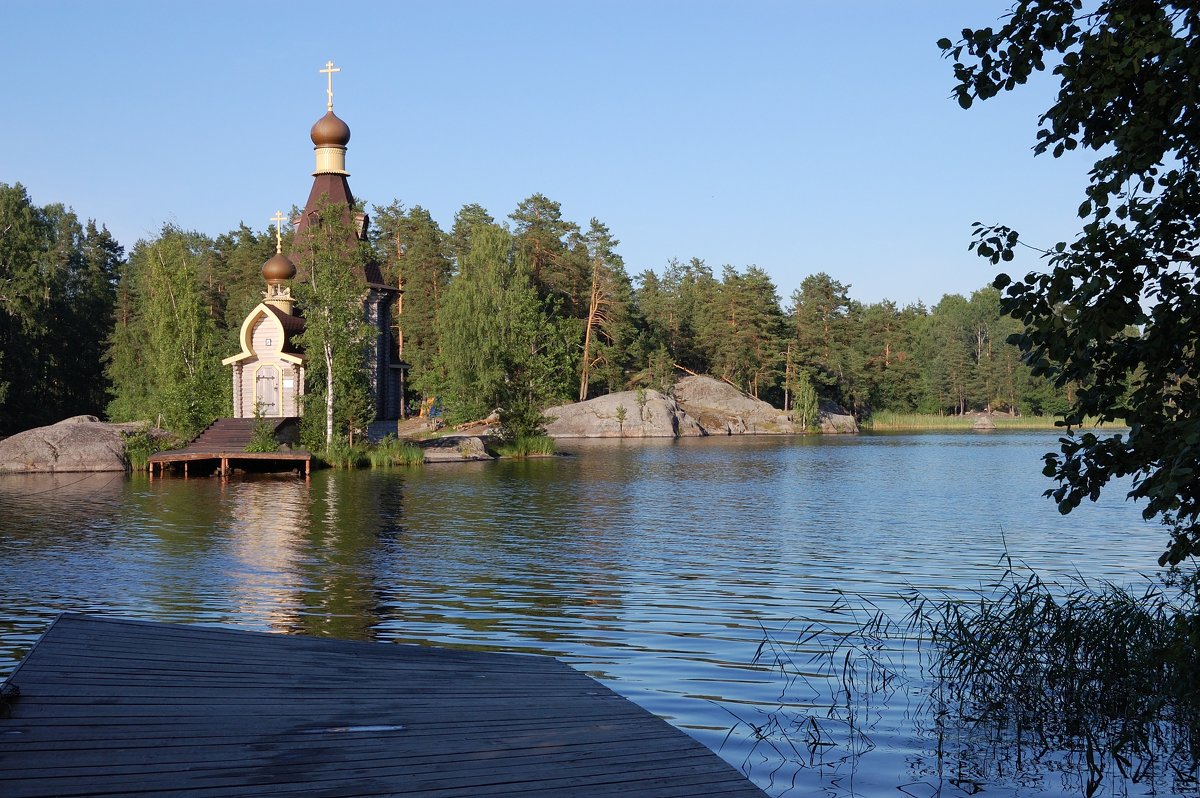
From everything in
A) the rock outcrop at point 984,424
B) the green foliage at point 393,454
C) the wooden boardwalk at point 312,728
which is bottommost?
the wooden boardwalk at point 312,728

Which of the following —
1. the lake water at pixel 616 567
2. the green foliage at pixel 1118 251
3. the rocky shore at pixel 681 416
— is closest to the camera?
the green foliage at pixel 1118 251

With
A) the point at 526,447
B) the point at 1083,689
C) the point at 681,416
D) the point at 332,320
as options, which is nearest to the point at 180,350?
the point at 332,320

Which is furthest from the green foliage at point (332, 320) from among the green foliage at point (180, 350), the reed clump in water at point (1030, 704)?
the reed clump in water at point (1030, 704)

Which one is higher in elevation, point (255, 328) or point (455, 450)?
→ point (255, 328)

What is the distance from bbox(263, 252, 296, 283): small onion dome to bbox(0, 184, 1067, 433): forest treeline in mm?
2945

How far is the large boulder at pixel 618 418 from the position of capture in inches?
2763

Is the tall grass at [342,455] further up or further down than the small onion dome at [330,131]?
further down

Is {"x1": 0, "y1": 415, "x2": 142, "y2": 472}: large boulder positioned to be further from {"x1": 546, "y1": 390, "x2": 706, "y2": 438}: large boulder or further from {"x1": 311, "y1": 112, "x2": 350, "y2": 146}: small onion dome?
{"x1": 546, "y1": 390, "x2": 706, "y2": 438}: large boulder

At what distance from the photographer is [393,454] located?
40.7m

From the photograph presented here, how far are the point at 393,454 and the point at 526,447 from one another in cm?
976

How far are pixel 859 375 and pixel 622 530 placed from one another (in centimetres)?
7339

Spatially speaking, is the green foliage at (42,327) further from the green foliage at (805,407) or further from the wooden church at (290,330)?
the green foliage at (805,407)

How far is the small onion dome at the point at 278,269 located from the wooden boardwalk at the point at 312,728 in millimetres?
36589

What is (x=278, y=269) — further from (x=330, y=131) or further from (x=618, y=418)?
(x=618, y=418)
